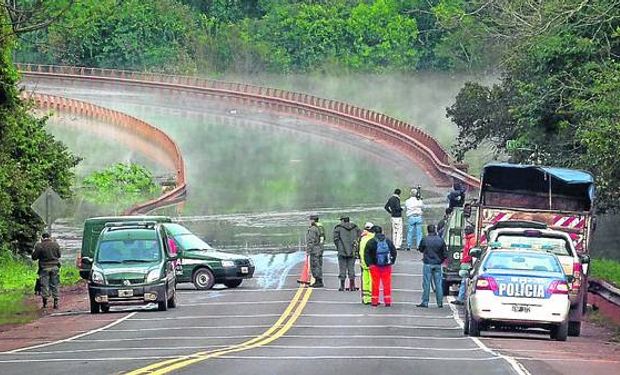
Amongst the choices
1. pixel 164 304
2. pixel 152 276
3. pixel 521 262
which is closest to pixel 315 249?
pixel 164 304

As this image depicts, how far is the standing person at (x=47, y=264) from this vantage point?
3259cm

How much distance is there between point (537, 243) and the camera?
2742 centimetres

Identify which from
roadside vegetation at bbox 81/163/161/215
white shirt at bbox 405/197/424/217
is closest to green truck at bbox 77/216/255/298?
white shirt at bbox 405/197/424/217

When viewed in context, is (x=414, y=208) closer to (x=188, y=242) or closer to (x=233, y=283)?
(x=233, y=283)

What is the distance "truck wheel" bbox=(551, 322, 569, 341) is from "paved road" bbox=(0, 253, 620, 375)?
0.17 m

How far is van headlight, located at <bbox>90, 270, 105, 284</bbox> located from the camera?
3117 cm

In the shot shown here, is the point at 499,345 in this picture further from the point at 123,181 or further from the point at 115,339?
the point at 123,181

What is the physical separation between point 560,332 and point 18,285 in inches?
665

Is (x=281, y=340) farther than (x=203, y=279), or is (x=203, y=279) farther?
(x=203, y=279)

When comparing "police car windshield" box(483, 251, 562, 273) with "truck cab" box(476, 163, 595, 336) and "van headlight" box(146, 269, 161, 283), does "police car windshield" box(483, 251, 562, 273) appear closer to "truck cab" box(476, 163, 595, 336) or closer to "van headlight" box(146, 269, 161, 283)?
"truck cab" box(476, 163, 595, 336)

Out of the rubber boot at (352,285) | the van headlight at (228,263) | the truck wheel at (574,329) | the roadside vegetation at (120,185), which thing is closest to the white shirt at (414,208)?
the rubber boot at (352,285)

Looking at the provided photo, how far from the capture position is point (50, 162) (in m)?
48.3

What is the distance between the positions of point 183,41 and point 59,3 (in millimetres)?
104263

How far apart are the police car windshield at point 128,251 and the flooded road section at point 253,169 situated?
49.0ft
